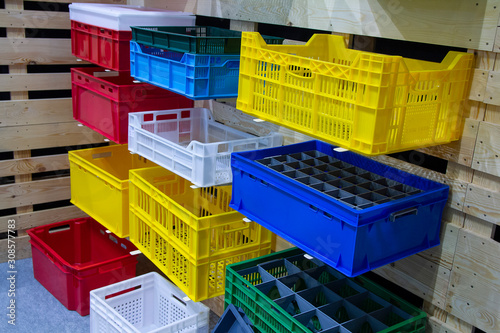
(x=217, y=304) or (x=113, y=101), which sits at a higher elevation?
(x=113, y=101)

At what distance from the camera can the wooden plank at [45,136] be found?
4.23m

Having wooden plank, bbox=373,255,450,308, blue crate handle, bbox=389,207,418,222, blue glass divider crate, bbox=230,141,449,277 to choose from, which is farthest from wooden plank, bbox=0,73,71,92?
blue crate handle, bbox=389,207,418,222

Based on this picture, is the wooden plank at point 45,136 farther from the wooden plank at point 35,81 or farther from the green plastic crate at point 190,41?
the green plastic crate at point 190,41

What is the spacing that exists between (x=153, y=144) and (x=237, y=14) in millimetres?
996

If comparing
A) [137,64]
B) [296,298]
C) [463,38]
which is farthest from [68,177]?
[463,38]

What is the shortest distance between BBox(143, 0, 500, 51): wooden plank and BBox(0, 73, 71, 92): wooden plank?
1835mm

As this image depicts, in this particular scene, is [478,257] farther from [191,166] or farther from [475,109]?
[191,166]

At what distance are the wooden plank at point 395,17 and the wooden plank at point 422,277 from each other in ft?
3.22

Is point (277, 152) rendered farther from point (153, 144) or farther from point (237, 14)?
point (237, 14)

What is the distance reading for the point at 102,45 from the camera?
11.6ft

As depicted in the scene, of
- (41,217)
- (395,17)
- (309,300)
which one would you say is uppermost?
(395,17)

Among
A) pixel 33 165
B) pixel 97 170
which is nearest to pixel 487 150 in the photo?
pixel 97 170

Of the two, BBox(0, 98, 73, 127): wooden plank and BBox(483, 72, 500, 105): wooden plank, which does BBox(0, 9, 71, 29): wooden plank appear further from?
BBox(483, 72, 500, 105): wooden plank

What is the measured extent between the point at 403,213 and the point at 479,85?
60cm
